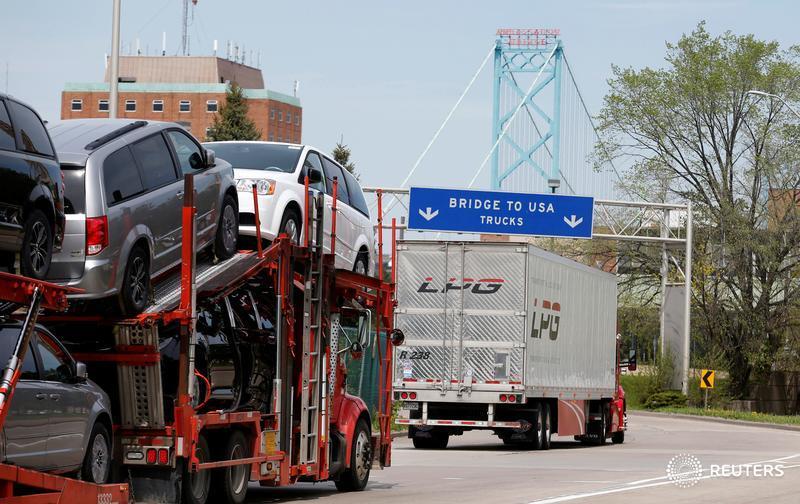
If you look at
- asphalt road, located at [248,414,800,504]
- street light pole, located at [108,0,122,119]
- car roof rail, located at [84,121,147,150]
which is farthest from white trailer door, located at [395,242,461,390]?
car roof rail, located at [84,121,147,150]

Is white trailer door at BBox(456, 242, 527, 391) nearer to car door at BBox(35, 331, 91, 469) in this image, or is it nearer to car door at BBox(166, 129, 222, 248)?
car door at BBox(166, 129, 222, 248)

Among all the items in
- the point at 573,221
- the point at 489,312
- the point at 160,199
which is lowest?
the point at 489,312

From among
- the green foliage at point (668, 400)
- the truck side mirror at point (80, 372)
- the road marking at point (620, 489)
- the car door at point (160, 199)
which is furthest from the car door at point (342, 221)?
the green foliage at point (668, 400)

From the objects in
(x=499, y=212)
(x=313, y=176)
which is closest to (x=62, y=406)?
(x=313, y=176)

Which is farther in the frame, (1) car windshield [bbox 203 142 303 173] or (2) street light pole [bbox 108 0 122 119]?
(2) street light pole [bbox 108 0 122 119]

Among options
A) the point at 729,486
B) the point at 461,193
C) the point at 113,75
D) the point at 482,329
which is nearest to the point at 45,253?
the point at 729,486

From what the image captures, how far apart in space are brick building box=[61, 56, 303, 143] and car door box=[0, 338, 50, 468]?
123m

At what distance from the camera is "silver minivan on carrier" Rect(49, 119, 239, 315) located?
10617 mm

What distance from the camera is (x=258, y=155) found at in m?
15.5

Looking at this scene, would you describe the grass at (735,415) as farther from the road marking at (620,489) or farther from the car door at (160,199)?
the car door at (160,199)

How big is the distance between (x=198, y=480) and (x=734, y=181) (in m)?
46.4

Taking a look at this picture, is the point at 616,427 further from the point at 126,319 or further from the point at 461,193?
the point at 126,319

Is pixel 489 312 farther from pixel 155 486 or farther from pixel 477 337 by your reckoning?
pixel 155 486

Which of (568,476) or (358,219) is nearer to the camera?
(358,219)
